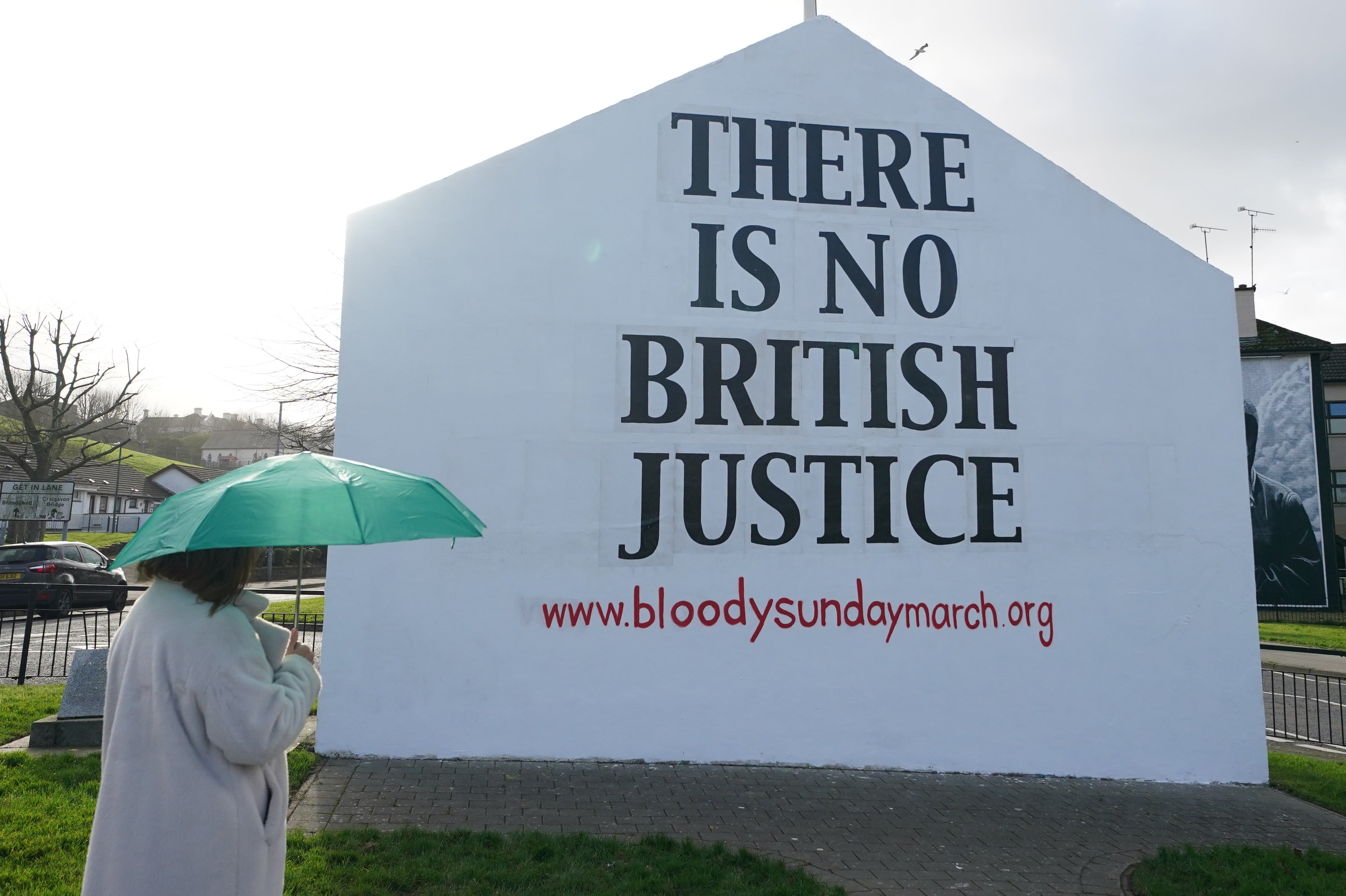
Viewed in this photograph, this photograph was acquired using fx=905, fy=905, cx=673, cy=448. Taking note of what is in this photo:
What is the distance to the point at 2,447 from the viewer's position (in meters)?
31.3

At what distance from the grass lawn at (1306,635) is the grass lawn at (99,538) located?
38.6 metres

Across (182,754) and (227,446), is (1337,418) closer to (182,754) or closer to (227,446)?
(182,754)

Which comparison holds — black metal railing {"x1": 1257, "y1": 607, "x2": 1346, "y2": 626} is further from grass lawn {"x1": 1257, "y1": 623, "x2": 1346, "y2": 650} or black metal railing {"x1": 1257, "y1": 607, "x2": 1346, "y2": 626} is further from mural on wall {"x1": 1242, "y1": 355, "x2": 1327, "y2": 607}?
grass lawn {"x1": 1257, "y1": 623, "x2": 1346, "y2": 650}

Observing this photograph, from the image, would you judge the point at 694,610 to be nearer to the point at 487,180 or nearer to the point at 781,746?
the point at 781,746

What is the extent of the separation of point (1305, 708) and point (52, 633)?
799 inches

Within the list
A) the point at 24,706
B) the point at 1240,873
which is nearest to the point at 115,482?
the point at 24,706

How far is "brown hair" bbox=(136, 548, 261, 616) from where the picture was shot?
9.31 feet

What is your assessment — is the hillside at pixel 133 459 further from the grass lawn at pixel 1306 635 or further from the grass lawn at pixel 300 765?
the grass lawn at pixel 1306 635

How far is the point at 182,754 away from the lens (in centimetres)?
275

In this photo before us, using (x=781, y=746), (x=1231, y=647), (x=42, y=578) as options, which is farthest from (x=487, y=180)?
(x=42, y=578)

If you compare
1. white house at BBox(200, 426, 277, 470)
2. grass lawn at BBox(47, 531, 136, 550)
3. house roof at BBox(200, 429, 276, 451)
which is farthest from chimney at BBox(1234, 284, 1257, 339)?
house roof at BBox(200, 429, 276, 451)

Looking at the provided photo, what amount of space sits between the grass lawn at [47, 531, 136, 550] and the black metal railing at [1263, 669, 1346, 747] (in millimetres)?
37598

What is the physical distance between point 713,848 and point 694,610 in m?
2.55

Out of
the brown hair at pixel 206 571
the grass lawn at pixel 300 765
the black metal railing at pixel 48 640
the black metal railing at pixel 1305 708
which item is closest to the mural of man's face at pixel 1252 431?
the black metal railing at pixel 1305 708
